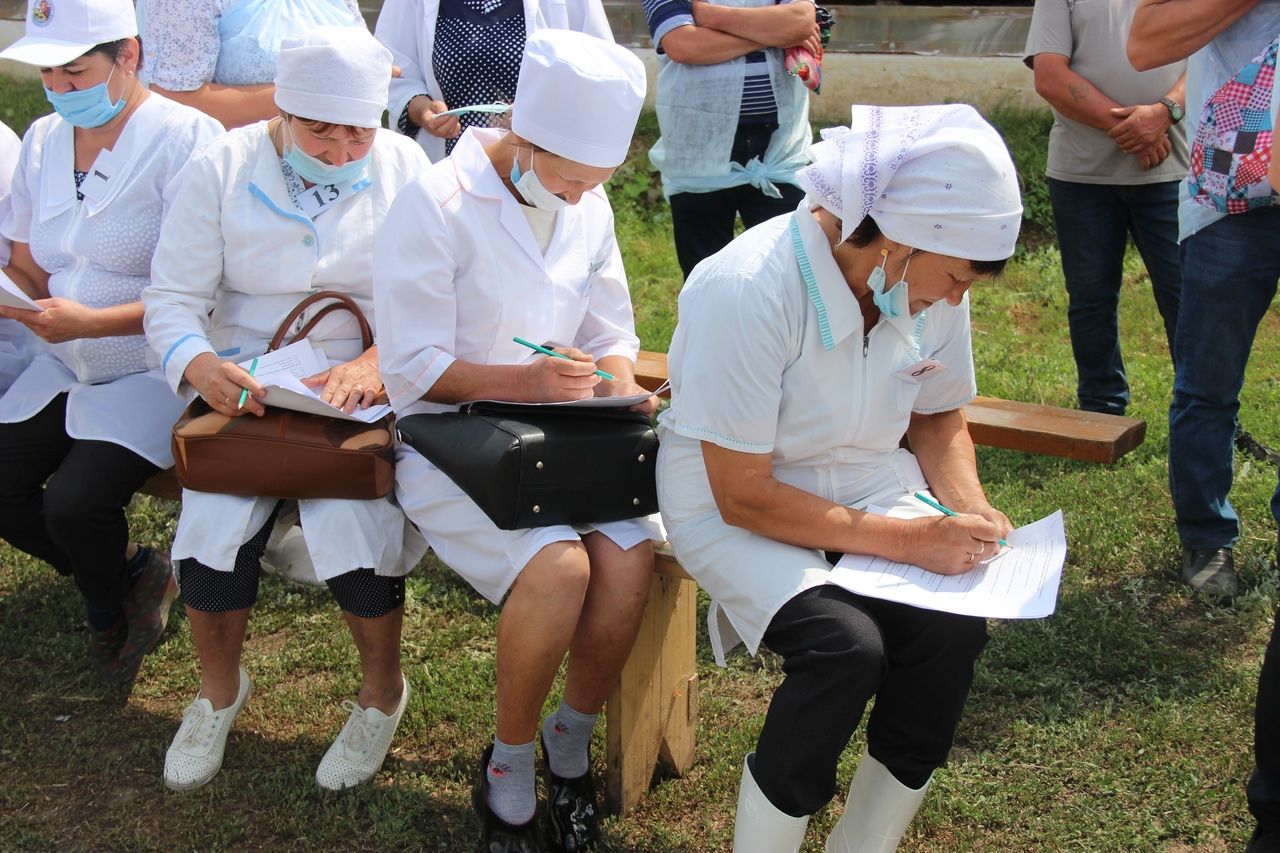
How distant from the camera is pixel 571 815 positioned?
2965 mm

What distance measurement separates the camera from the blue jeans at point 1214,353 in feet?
11.4

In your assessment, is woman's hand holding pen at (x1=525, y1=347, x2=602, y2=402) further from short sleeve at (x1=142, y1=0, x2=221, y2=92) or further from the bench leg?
short sleeve at (x1=142, y1=0, x2=221, y2=92)

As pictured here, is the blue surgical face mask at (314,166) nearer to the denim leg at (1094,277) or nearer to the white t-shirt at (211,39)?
the white t-shirt at (211,39)

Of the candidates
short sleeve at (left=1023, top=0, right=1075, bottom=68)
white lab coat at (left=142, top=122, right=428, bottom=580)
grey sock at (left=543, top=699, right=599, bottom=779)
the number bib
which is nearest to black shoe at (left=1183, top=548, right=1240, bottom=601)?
short sleeve at (left=1023, top=0, right=1075, bottom=68)

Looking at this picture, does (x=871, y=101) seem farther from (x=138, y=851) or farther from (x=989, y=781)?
(x=138, y=851)

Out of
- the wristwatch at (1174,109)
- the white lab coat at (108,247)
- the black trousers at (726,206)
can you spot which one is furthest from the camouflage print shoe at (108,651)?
the wristwatch at (1174,109)

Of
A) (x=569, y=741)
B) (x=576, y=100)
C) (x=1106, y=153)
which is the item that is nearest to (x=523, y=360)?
(x=576, y=100)

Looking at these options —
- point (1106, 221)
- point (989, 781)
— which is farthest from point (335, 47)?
point (1106, 221)

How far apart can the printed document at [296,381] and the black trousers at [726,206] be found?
174 cm

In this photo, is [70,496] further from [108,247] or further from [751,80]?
[751,80]

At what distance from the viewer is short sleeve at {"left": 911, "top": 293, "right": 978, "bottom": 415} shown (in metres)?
2.81

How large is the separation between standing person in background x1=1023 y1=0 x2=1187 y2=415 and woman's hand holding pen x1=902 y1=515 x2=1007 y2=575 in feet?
6.29

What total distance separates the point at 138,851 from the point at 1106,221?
136 inches

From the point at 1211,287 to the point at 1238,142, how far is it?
410 mm
